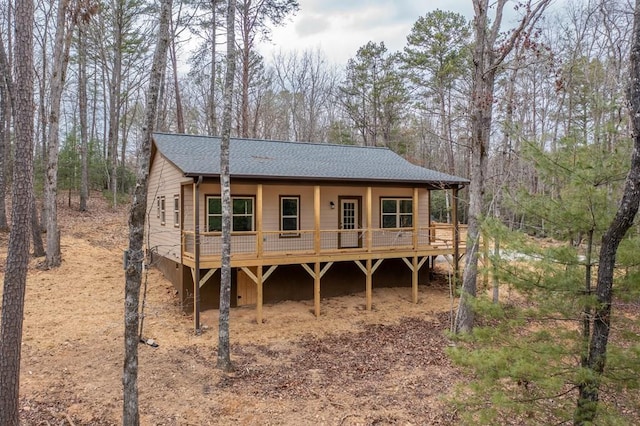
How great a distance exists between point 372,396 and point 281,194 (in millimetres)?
7423

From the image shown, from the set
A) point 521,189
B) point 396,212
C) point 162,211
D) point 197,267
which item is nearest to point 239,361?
point 197,267

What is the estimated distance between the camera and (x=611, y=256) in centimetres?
398

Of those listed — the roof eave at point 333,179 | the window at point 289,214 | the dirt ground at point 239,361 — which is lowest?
the dirt ground at point 239,361

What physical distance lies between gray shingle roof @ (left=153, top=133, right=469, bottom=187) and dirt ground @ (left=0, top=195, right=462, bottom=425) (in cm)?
424

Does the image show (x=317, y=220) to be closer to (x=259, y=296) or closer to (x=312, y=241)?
(x=312, y=241)

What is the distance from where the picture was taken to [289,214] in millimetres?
13398

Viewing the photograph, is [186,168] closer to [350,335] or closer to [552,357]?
[350,335]

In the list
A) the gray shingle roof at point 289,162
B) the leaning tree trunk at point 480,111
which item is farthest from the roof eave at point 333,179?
the leaning tree trunk at point 480,111

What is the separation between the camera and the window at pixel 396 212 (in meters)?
15.0

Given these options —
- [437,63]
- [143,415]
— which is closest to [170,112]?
[437,63]

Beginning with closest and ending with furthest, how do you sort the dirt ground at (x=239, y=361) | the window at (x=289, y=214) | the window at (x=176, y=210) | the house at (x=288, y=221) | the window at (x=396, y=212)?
the dirt ground at (x=239, y=361) < the house at (x=288, y=221) < the window at (x=176, y=210) < the window at (x=289, y=214) < the window at (x=396, y=212)

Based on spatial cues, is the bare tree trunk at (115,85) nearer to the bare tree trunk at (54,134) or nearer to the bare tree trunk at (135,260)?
the bare tree trunk at (54,134)

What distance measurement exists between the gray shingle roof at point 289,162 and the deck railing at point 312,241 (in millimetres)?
1650

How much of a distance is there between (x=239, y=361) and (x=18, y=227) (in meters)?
5.45
